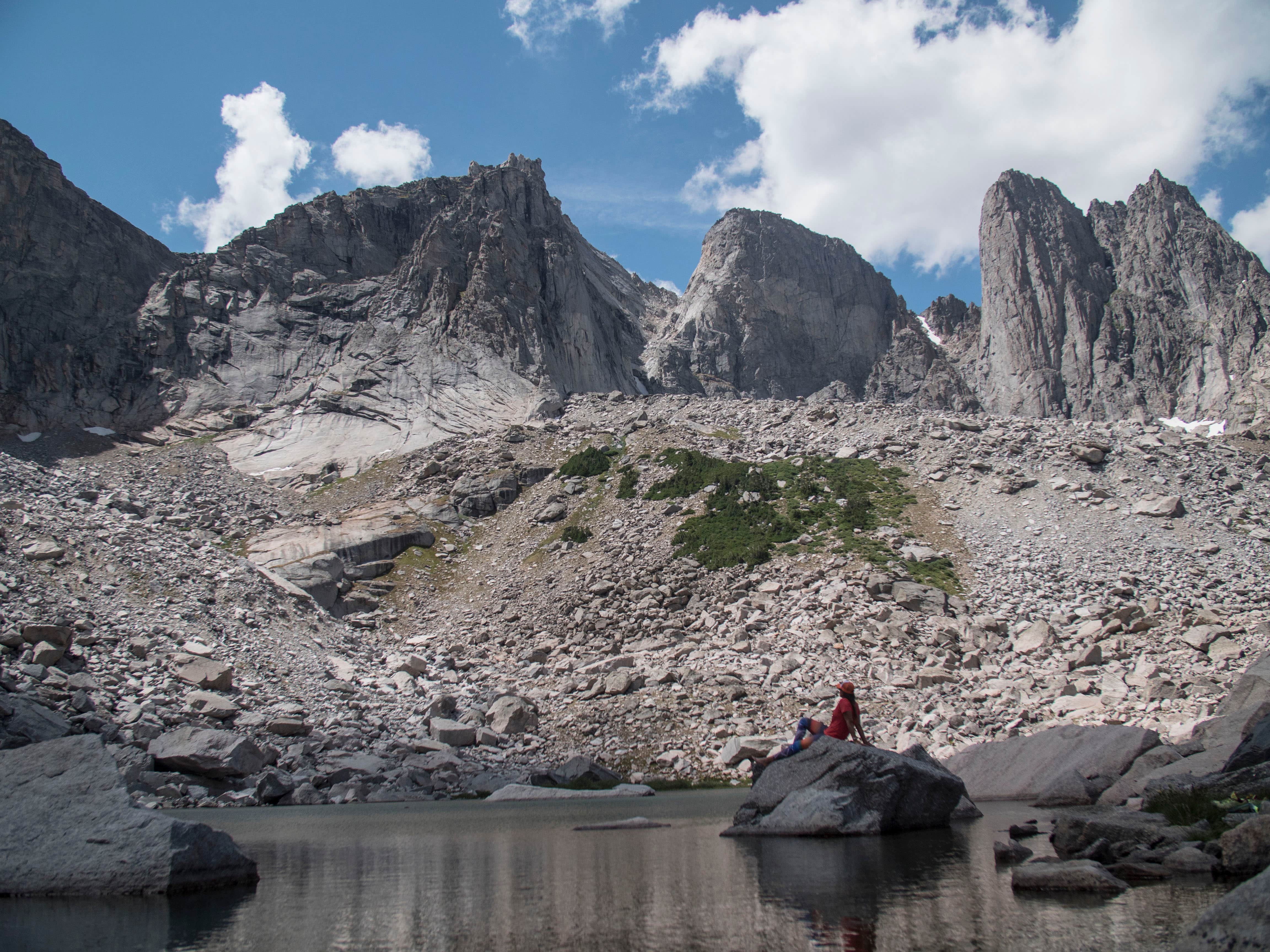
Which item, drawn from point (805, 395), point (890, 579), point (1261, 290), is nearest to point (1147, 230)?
point (1261, 290)

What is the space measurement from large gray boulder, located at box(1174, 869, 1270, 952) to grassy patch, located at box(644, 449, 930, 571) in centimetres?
2937

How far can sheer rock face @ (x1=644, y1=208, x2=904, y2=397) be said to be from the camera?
398 ft

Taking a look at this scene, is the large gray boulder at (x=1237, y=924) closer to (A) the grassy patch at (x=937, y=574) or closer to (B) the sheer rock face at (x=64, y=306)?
(A) the grassy patch at (x=937, y=574)

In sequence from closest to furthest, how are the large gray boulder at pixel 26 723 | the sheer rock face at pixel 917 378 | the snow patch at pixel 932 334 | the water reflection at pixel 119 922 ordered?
the water reflection at pixel 119 922
the large gray boulder at pixel 26 723
the sheer rock face at pixel 917 378
the snow patch at pixel 932 334

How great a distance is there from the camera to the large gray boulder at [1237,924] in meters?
4.98

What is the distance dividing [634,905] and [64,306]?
277ft

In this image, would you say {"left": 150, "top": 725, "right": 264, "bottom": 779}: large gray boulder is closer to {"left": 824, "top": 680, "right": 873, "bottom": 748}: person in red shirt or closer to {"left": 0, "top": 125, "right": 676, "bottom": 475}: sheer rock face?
{"left": 824, "top": 680, "right": 873, "bottom": 748}: person in red shirt

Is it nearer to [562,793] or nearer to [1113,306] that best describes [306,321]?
[562,793]

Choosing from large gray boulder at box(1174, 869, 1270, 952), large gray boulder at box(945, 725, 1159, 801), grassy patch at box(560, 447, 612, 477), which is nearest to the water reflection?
large gray boulder at box(1174, 869, 1270, 952)

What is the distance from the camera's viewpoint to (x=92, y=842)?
10.0m

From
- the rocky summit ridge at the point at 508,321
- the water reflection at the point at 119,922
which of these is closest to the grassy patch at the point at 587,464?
the rocky summit ridge at the point at 508,321

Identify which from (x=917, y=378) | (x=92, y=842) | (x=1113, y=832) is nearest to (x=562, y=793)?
(x=92, y=842)

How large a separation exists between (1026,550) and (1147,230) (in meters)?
133

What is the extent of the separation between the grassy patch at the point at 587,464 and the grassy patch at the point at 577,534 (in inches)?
297
